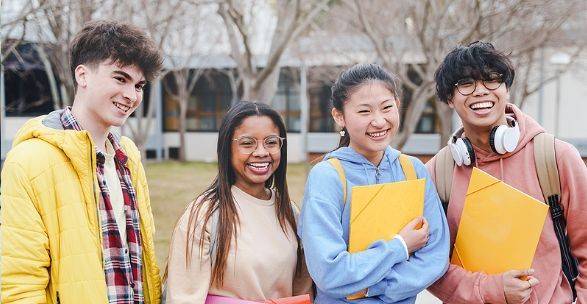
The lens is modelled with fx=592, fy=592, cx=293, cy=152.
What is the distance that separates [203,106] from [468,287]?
68.3ft

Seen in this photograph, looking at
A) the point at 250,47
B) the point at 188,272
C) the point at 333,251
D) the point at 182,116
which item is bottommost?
the point at 182,116

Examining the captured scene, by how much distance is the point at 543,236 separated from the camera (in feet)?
7.29

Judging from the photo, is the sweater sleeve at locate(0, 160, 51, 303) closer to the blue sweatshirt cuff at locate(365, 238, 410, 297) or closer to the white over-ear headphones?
the blue sweatshirt cuff at locate(365, 238, 410, 297)

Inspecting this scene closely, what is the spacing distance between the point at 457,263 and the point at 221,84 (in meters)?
20.5

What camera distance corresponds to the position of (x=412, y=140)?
19312 mm

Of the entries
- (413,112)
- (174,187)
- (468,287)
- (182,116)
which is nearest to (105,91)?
(468,287)

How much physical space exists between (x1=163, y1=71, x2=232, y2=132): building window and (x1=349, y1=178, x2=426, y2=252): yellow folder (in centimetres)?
2025

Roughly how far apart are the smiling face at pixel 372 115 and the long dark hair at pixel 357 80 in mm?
17

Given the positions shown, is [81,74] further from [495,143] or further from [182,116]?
[182,116]

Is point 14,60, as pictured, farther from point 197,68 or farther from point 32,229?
point 32,229

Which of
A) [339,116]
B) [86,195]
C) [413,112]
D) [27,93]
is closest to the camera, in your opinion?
[86,195]

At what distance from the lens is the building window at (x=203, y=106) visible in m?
22.3

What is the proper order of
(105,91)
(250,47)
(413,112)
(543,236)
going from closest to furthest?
1. (105,91)
2. (543,236)
3. (250,47)
4. (413,112)

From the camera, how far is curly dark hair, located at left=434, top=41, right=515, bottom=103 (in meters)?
2.28
